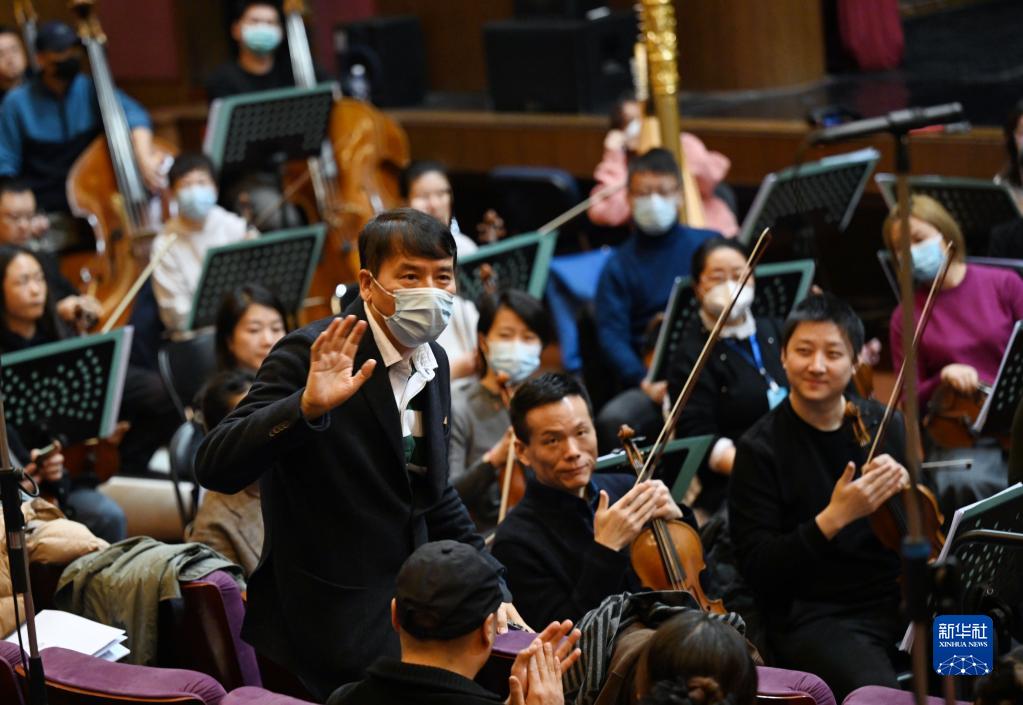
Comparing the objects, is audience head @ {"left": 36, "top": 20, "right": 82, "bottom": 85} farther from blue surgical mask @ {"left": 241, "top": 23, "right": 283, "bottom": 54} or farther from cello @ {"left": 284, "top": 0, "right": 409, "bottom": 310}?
cello @ {"left": 284, "top": 0, "right": 409, "bottom": 310}

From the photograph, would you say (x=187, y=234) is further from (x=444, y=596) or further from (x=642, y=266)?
(x=444, y=596)

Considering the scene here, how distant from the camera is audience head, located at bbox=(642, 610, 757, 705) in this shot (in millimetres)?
1947

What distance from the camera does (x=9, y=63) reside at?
261 inches

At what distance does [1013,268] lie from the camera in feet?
13.8

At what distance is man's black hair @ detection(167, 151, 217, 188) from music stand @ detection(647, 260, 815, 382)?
1.84 meters

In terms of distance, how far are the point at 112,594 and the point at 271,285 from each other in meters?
2.00

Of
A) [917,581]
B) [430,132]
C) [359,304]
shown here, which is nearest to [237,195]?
[430,132]

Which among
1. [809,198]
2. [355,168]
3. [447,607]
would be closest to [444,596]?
[447,607]

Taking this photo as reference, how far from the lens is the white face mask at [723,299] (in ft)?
13.2

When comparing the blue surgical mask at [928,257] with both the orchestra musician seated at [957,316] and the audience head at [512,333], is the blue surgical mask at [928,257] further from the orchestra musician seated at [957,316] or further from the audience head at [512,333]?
the audience head at [512,333]

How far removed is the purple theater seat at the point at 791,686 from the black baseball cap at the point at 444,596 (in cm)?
47

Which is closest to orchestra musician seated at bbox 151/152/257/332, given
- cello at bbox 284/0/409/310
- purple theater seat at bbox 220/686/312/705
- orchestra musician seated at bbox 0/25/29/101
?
cello at bbox 284/0/409/310

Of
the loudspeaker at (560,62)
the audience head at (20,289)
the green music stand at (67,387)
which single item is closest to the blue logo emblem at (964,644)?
the green music stand at (67,387)

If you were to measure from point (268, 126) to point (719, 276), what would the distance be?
7.82ft
